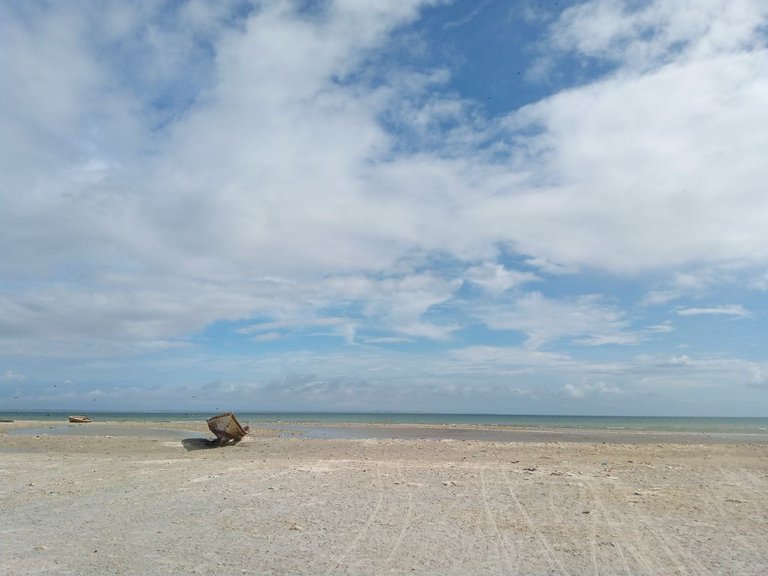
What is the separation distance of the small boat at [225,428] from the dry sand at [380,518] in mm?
7036

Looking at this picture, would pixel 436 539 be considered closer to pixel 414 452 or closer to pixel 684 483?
pixel 684 483

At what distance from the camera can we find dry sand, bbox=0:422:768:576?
7.94 meters

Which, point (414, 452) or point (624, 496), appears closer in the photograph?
point (624, 496)

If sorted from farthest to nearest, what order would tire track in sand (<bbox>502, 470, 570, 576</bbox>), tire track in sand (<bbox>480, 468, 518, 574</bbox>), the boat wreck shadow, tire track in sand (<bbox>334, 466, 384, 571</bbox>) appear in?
the boat wreck shadow
tire track in sand (<bbox>334, 466, 384, 571</bbox>)
tire track in sand (<bbox>480, 468, 518, 574</bbox>)
tire track in sand (<bbox>502, 470, 570, 576</bbox>)

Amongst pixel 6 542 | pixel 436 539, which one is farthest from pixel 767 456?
pixel 6 542

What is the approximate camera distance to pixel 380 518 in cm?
1070

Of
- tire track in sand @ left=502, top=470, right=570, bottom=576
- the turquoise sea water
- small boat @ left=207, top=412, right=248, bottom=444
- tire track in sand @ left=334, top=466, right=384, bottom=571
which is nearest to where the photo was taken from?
tire track in sand @ left=502, top=470, right=570, bottom=576

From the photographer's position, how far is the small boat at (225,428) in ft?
89.2

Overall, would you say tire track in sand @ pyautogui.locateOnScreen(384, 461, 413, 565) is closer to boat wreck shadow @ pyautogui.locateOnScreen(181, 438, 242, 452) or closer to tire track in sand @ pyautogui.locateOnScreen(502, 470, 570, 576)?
tire track in sand @ pyautogui.locateOnScreen(502, 470, 570, 576)

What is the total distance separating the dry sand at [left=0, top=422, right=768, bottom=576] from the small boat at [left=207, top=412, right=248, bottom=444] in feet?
23.1

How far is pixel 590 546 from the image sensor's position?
8.91 m

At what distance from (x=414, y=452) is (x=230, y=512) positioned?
49.3 ft

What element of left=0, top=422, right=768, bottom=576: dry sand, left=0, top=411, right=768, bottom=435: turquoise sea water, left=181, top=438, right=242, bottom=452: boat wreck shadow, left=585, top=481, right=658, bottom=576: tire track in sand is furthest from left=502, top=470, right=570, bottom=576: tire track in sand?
left=0, top=411, right=768, bottom=435: turquoise sea water

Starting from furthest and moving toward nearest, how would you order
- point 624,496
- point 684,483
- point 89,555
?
point 684,483
point 624,496
point 89,555
